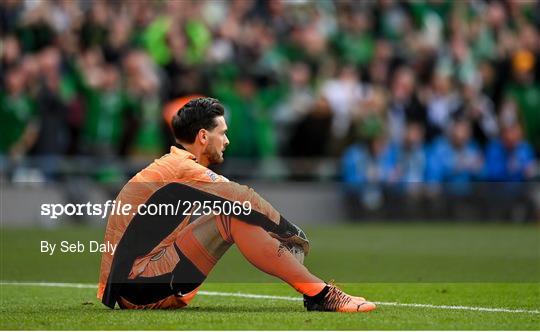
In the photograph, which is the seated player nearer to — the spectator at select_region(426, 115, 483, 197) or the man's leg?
the man's leg

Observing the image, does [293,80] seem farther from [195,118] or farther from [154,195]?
[154,195]

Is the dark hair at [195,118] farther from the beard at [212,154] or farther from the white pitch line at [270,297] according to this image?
the white pitch line at [270,297]

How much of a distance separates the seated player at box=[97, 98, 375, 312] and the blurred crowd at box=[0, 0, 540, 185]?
11.2 m

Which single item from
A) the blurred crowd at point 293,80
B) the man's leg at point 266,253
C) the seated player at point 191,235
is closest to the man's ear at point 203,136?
the seated player at point 191,235

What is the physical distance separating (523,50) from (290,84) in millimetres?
4693

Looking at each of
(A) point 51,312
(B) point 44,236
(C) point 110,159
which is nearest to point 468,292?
(A) point 51,312

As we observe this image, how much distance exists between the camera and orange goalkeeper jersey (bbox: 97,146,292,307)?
820 centimetres

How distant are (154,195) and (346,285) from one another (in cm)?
324

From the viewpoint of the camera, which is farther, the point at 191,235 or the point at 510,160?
the point at 510,160

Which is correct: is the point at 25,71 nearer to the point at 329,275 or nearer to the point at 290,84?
the point at 290,84

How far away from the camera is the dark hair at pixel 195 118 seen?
8.53 metres

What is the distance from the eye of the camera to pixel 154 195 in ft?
27.5

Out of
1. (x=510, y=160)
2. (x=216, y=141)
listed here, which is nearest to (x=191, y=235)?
(x=216, y=141)

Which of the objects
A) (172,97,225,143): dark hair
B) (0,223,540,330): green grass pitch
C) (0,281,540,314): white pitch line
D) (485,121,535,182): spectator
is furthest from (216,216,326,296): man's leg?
(485,121,535,182): spectator
